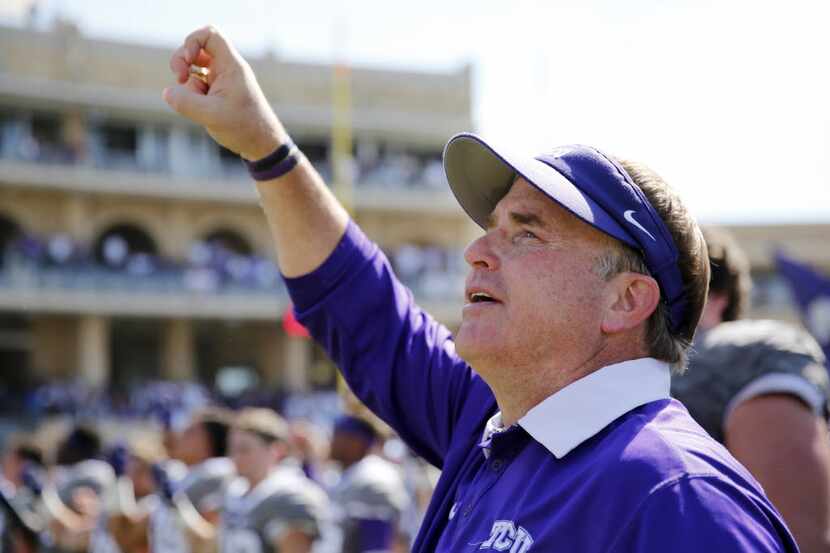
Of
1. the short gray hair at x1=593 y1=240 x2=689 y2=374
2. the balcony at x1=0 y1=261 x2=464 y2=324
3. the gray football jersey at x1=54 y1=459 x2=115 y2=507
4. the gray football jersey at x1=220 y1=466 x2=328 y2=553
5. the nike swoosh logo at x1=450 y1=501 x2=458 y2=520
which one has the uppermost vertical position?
the short gray hair at x1=593 y1=240 x2=689 y2=374

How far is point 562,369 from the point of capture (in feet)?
6.45

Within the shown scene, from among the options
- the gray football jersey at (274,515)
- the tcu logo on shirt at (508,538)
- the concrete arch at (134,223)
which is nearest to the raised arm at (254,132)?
the tcu logo on shirt at (508,538)

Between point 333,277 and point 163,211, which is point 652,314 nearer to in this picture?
point 333,277

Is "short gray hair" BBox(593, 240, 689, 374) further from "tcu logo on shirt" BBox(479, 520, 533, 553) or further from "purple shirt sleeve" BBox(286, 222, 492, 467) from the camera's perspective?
"purple shirt sleeve" BBox(286, 222, 492, 467)

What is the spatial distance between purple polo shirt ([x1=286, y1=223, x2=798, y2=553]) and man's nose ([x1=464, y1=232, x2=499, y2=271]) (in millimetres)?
313

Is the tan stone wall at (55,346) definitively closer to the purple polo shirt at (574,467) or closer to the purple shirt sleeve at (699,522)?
the purple polo shirt at (574,467)

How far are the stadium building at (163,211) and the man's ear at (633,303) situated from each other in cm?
2703

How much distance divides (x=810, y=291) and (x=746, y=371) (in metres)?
4.00

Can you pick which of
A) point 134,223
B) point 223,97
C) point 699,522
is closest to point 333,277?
point 223,97

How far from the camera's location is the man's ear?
6.40 ft

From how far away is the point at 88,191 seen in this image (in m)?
31.5

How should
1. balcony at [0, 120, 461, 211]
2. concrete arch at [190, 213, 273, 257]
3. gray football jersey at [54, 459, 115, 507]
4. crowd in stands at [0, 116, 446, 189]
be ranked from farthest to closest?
concrete arch at [190, 213, 273, 257]
crowd in stands at [0, 116, 446, 189]
balcony at [0, 120, 461, 211]
gray football jersey at [54, 459, 115, 507]

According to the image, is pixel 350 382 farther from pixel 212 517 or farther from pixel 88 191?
pixel 88 191

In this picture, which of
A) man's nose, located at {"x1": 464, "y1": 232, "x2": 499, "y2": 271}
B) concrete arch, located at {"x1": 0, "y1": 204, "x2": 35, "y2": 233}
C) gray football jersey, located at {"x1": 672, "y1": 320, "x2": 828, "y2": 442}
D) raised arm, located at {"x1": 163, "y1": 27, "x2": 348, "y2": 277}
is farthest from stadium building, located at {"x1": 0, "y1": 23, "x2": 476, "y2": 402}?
man's nose, located at {"x1": 464, "y1": 232, "x2": 499, "y2": 271}
